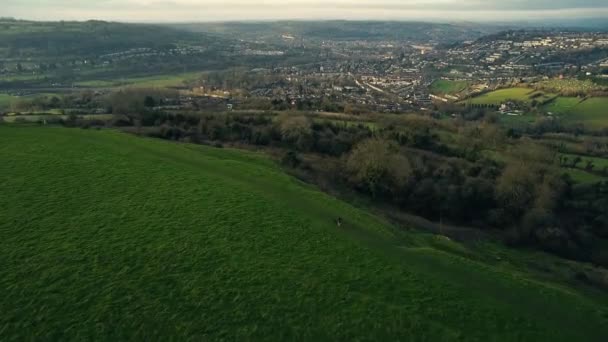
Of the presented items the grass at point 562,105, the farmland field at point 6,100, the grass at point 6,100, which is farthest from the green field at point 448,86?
the farmland field at point 6,100

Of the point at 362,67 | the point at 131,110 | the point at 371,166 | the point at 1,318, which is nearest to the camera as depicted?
the point at 1,318

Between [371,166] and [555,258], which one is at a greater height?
[371,166]

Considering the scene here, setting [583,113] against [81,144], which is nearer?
[81,144]

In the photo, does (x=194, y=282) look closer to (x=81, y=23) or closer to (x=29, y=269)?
(x=29, y=269)

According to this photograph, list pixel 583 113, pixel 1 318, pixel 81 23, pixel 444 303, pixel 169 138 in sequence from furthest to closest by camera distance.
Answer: pixel 81 23 < pixel 583 113 < pixel 169 138 < pixel 444 303 < pixel 1 318

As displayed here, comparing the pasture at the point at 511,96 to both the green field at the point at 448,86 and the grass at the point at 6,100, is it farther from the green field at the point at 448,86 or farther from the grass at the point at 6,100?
the grass at the point at 6,100

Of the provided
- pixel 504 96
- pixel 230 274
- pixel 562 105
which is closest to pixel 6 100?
pixel 230 274

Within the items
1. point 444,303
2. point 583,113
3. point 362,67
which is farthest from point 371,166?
point 362,67
